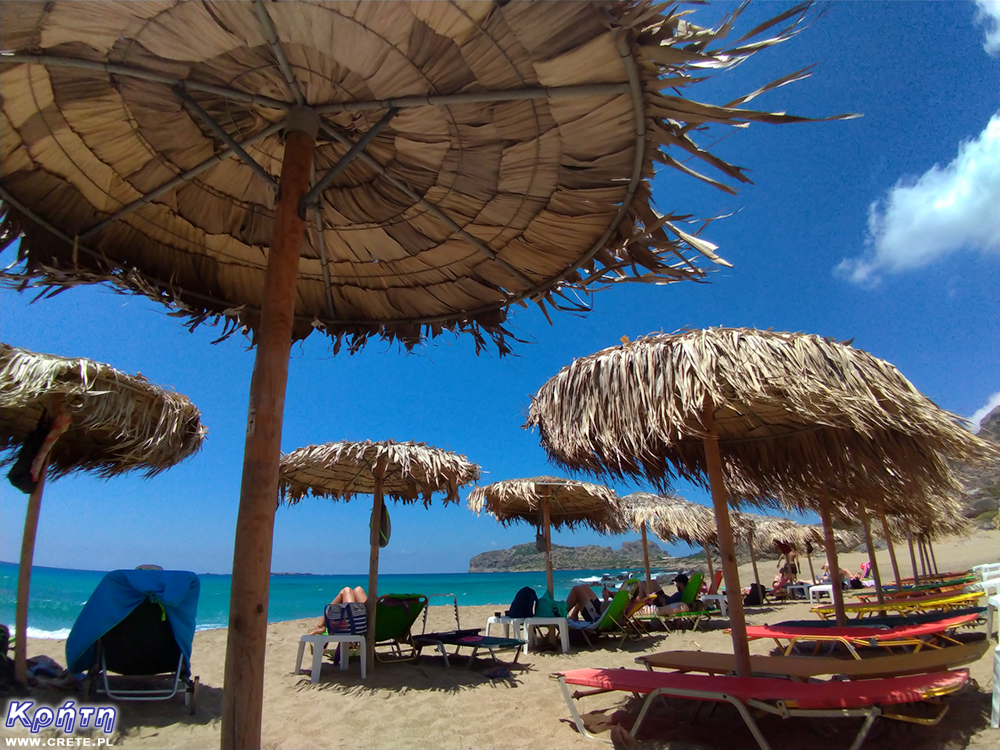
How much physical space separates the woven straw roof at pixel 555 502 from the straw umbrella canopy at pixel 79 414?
4.97m

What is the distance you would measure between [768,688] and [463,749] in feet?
6.10

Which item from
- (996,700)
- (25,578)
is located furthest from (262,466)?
(25,578)

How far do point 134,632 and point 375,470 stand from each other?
9.07 feet

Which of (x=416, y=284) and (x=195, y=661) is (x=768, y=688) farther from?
(x=195, y=661)

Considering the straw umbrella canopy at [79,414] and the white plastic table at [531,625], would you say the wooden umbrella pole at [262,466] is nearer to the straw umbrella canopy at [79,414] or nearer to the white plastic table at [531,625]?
the straw umbrella canopy at [79,414]

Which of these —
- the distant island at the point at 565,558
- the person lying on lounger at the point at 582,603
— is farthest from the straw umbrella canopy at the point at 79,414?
the distant island at the point at 565,558

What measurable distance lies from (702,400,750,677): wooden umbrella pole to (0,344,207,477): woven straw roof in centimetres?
446

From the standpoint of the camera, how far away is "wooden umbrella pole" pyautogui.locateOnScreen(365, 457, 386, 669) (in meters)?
5.60

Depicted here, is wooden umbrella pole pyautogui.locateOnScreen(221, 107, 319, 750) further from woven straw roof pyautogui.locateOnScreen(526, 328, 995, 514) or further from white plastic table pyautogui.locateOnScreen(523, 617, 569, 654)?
white plastic table pyautogui.locateOnScreen(523, 617, 569, 654)

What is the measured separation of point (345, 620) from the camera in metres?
5.55

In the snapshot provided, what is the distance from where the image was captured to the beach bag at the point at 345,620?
218 inches

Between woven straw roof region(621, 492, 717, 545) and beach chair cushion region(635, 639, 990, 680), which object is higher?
woven straw roof region(621, 492, 717, 545)

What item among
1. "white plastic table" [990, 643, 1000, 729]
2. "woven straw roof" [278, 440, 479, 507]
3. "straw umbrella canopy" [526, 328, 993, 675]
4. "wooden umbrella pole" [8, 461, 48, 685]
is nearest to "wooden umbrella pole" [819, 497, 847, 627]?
"straw umbrella canopy" [526, 328, 993, 675]

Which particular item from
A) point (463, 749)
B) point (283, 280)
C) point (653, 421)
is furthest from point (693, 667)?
point (283, 280)
